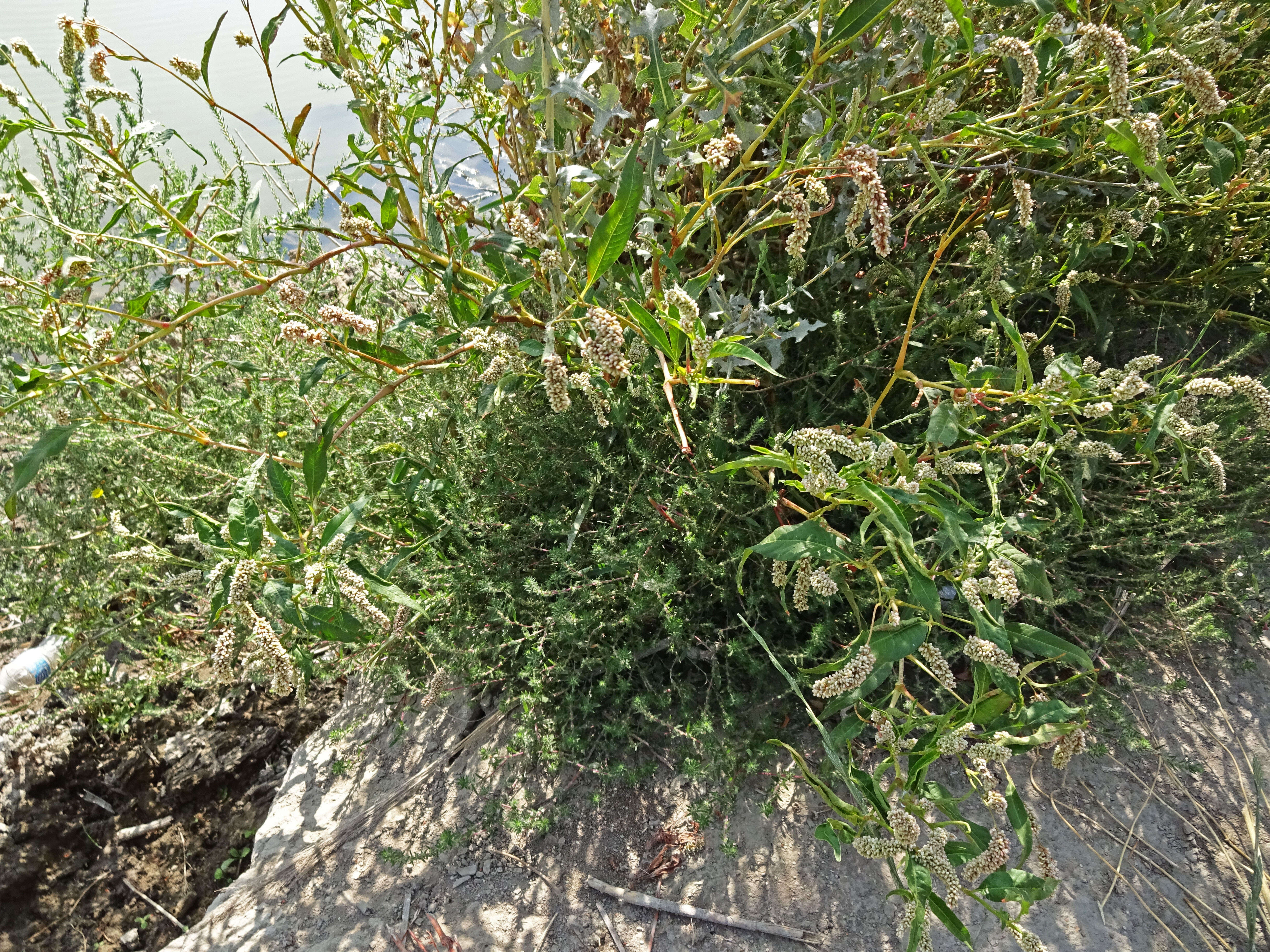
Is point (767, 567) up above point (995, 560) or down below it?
below

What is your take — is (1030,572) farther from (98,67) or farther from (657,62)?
(98,67)

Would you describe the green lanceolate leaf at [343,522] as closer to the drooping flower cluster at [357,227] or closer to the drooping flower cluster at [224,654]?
the drooping flower cluster at [224,654]

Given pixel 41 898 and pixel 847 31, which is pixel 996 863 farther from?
pixel 41 898

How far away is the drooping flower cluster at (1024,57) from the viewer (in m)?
1.03

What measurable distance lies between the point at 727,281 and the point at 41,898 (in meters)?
2.59

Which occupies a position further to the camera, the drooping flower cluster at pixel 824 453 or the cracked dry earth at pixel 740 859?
the cracked dry earth at pixel 740 859

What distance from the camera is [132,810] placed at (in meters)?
2.20

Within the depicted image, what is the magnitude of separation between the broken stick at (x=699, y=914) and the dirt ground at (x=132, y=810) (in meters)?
1.13

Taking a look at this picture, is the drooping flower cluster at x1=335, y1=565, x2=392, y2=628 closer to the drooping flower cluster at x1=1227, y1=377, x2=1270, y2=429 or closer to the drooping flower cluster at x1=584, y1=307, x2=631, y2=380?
the drooping flower cluster at x1=584, y1=307, x2=631, y2=380

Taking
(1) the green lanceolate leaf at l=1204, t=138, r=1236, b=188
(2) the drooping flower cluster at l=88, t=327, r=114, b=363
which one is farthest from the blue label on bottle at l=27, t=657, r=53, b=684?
(1) the green lanceolate leaf at l=1204, t=138, r=1236, b=188

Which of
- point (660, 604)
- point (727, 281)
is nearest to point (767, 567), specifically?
point (660, 604)

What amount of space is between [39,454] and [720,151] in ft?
3.91

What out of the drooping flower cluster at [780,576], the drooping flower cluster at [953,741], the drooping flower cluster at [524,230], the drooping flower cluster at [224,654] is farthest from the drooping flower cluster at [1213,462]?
the drooping flower cluster at [224,654]

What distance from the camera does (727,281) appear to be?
1738 mm
